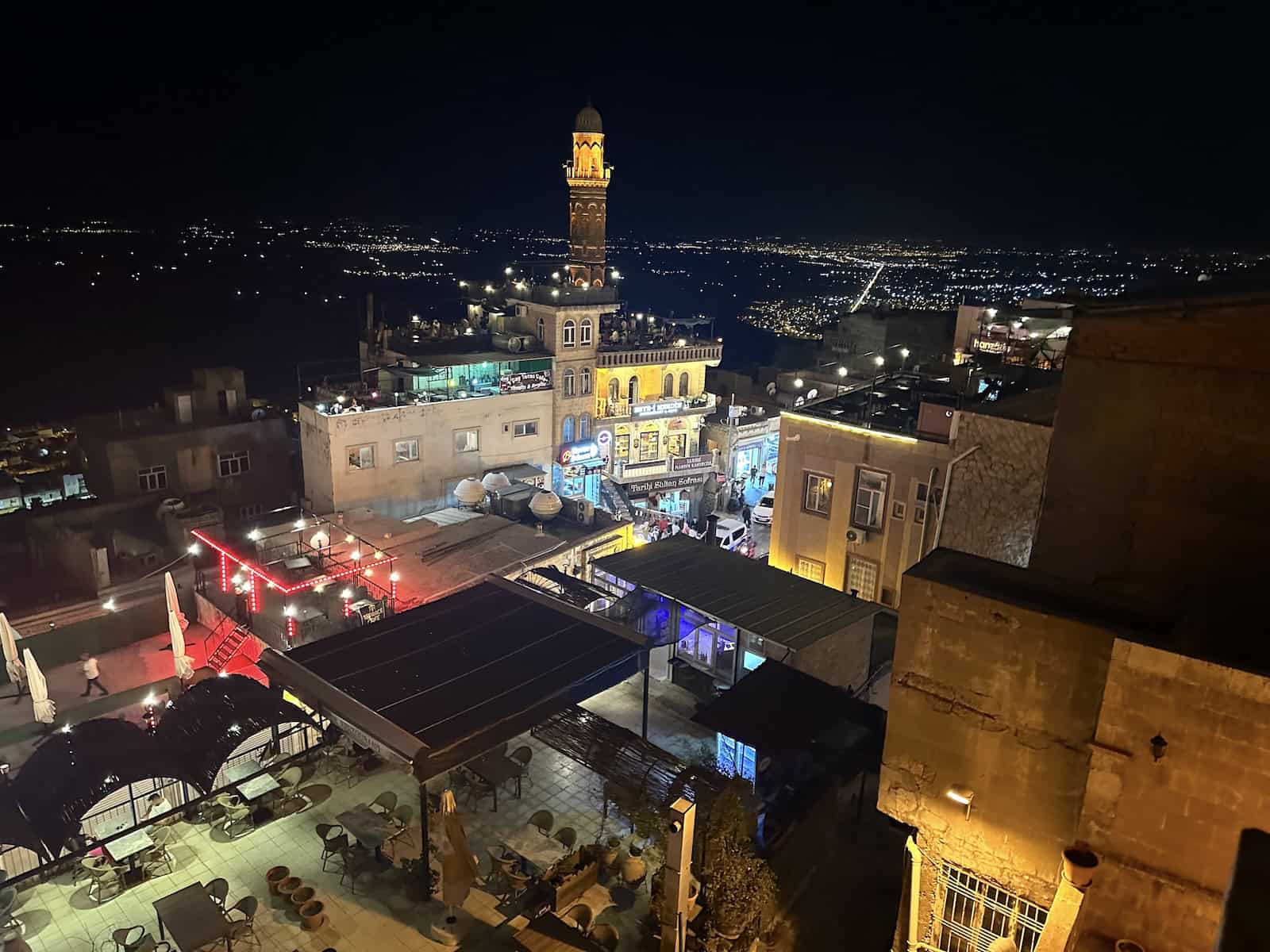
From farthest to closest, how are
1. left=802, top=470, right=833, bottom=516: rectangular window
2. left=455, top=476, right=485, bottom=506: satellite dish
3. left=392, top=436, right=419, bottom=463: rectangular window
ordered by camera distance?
left=392, top=436, right=419, bottom=463: rectangular window → left=455, top=476, right=485, bottom=506: satellite dish → left=802, top=470, right=833, bottom=516: rectangular window

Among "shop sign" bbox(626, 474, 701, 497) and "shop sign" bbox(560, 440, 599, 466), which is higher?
"shop sign" bbox(560, 440, 599, 466)

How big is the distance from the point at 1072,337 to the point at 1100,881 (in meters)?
7.27

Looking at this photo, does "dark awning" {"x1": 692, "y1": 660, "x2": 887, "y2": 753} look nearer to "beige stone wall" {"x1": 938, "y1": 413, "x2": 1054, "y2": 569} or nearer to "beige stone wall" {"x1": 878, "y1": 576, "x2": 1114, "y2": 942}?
"beige stone wall" {"x1": 878, "y1": 576, "x2": 1114, "y2": 942}

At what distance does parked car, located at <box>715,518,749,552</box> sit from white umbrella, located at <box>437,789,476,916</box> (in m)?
21.9

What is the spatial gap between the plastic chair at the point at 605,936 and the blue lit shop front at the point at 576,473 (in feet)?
87.9

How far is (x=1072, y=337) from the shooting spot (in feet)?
39.1

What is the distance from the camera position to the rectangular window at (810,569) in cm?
2527

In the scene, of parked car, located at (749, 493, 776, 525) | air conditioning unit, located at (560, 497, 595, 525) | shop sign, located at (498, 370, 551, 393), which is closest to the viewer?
air conditioning unit, located at (560, 497, 595, 525)

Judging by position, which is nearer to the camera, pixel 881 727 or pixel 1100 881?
pixel 1100 881

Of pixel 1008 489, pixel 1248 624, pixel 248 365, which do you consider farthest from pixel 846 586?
pixel 248 365

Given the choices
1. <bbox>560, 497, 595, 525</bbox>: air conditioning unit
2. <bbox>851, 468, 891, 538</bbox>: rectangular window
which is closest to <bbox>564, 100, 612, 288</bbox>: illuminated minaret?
<bbox>560, 497, 595, 525</bbox>: air conditioning unit

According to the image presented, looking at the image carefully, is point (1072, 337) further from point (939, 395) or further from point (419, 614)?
point (419, 614)

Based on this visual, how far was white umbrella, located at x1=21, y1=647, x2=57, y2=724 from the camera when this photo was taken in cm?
1928

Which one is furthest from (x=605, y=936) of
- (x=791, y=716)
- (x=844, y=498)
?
(x=844, y=498)
